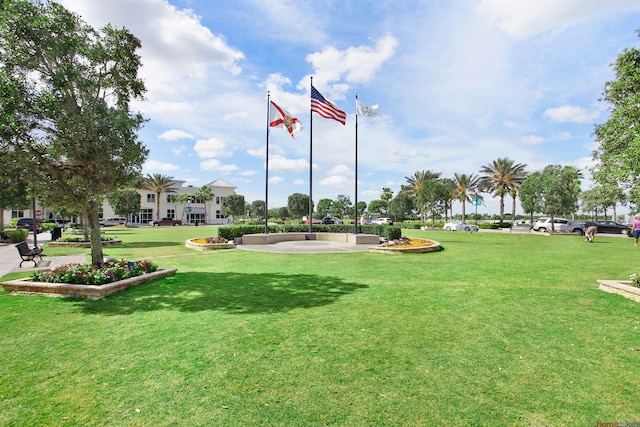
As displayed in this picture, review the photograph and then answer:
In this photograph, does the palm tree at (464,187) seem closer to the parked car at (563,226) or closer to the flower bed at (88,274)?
the parked car at (563,226)

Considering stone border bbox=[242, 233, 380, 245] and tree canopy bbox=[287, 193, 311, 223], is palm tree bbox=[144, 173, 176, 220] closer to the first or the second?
tree canopy bbox=[287, 193, 311, 223]

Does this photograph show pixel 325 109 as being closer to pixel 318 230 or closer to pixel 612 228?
pixel 318 230

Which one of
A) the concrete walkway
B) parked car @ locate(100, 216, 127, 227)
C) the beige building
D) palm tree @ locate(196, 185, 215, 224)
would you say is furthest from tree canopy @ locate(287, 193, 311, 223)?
the concrete walkway

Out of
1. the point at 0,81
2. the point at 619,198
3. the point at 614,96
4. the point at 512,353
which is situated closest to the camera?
the point at 512,353

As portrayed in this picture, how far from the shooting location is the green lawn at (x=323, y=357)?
10.6 ft

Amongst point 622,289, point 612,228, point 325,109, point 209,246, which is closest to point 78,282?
point 209,246

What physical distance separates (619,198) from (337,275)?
57958 millimetres

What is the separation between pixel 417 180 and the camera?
67.0 metres

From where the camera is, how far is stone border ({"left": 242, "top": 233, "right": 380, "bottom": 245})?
2073cm

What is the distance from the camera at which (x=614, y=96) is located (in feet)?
34.1

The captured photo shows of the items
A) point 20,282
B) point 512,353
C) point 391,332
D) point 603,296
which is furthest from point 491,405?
point 20,282

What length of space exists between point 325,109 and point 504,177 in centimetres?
4464

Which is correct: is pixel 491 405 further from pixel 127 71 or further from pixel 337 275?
pixel 127 71

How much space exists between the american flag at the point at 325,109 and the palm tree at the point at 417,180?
47.4 metres
